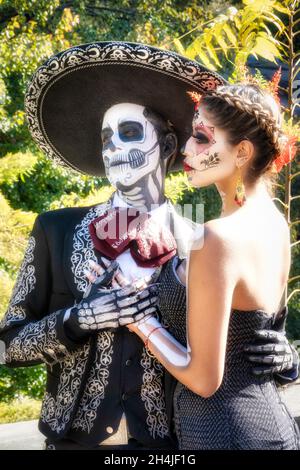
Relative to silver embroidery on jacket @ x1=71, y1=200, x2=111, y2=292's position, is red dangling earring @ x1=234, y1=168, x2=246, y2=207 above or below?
above

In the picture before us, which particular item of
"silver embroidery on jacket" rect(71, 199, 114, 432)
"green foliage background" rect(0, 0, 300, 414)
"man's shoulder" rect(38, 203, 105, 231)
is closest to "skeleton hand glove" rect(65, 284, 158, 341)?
"silver embroidery on jacket" rect(71, 199, 114, 432)

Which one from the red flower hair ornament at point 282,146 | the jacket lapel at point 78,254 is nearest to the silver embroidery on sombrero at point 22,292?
the jacket lapel at point 78,254

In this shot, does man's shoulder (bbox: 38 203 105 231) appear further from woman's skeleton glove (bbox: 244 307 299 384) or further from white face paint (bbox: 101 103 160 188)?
woman's skeleton glove (bbox: 244 307 299 384)

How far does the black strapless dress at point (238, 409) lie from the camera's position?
2.45m

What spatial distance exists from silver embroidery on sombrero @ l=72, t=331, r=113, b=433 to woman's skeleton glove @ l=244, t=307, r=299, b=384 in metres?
0.56

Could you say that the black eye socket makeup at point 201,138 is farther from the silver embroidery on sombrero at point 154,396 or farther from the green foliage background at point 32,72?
the green foliage background at point 32,72

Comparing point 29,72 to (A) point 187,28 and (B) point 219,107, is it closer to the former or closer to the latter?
(A) point 187,28

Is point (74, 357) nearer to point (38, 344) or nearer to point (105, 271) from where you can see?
point (38, 344)

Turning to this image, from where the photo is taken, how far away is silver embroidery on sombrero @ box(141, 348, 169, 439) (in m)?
2.84

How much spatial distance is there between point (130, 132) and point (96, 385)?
2.99 ft

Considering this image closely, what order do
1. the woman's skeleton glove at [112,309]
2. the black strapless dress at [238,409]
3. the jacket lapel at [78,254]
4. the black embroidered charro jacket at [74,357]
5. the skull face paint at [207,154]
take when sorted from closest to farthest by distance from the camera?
the black strapless dress at [238,409] → the skull face paint at [207,154] → the woman's skeleton glove at [112,309] → the black embroidered charro jacket at [74,357] → the jacket lapel at [78,254]

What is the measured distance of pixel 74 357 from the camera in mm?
2912
